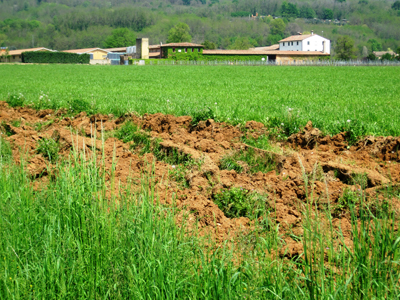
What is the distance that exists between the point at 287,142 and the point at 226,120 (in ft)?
4.80

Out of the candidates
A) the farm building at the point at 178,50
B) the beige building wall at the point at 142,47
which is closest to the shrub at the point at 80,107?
the beige building wall at the point at 142,47

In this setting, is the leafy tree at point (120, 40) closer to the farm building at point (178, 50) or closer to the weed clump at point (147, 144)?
the farm building at point (178, 50)

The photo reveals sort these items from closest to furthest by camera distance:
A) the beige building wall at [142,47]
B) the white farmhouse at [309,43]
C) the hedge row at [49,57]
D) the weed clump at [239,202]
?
1. the weed clump at [239,202]
2. the hedge row at [49,57]
3. the beige building wall at [142,47]
4. the white farmhouse at [309,43]

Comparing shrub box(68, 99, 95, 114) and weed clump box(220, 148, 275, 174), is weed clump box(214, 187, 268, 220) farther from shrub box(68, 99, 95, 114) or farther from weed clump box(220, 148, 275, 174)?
shrub box(68, 99, 95, 114)

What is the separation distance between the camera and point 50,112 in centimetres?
956

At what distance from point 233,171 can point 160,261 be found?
2.47 metres

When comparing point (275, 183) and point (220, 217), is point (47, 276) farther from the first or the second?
point (275, 183)

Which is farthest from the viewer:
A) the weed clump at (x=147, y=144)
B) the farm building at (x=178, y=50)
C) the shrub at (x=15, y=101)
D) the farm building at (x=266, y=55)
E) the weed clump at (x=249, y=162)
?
the farm building at (x=178, y=50)

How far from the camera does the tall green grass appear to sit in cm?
236

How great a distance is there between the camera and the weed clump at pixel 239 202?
13.3ft

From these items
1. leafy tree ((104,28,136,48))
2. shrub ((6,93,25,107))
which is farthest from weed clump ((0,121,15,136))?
leafy tree ((104,28,136,48))

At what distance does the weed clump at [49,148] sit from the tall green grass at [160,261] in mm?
2342

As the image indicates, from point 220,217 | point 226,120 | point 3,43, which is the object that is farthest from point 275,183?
point 3,43

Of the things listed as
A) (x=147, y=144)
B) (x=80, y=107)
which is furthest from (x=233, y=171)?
(x=80, y=107)
